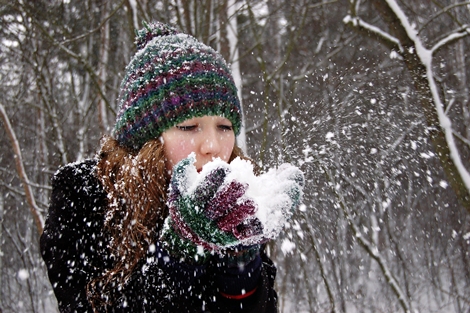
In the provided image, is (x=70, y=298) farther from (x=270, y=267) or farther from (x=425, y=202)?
(x=425, y=202)

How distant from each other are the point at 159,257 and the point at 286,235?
134 cm

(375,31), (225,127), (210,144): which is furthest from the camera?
(375,31)

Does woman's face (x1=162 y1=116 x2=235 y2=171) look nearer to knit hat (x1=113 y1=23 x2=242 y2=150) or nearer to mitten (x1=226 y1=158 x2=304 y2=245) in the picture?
knit hat (x1=113 y1=23 x2=242 y2=150)

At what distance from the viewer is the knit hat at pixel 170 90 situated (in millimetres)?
1523

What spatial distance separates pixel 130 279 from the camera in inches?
52.6

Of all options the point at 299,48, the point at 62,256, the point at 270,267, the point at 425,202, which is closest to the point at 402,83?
the point at 270,267

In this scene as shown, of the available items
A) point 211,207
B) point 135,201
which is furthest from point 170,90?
point 211,207

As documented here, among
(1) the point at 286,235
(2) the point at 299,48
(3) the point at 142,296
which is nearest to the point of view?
(3) the point at 142,296

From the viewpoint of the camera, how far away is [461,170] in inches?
80.6

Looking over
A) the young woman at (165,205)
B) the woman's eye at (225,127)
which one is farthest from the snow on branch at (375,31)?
the woman's eye at (225,127)

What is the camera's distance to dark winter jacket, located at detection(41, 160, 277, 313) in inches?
51.0

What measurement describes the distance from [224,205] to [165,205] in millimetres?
538

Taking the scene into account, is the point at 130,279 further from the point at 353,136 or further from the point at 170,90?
the point at 353,136

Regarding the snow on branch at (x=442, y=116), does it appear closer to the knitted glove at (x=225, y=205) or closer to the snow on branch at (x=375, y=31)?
the snow on branch at (x=375, y=31)
